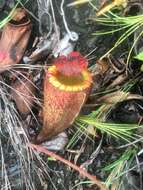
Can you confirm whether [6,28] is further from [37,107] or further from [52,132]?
[52,132]

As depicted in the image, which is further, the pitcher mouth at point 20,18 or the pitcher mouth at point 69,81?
the pitcher mouth at point 20,18

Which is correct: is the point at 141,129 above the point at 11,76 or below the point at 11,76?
below

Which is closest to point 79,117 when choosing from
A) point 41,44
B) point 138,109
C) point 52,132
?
point 52,132

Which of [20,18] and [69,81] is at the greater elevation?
[20,18]

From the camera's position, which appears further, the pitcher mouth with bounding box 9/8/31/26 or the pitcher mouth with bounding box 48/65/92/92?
the pitcher mouth with bounding box 9/8/31/26

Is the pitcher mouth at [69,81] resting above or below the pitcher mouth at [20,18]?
below

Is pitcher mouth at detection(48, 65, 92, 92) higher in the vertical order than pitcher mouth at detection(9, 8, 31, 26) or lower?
lower

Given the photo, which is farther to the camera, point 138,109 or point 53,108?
point 138,109

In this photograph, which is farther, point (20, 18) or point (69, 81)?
point (20, 18)

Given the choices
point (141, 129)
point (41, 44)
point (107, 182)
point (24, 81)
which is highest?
Answer: point (41, 44)
